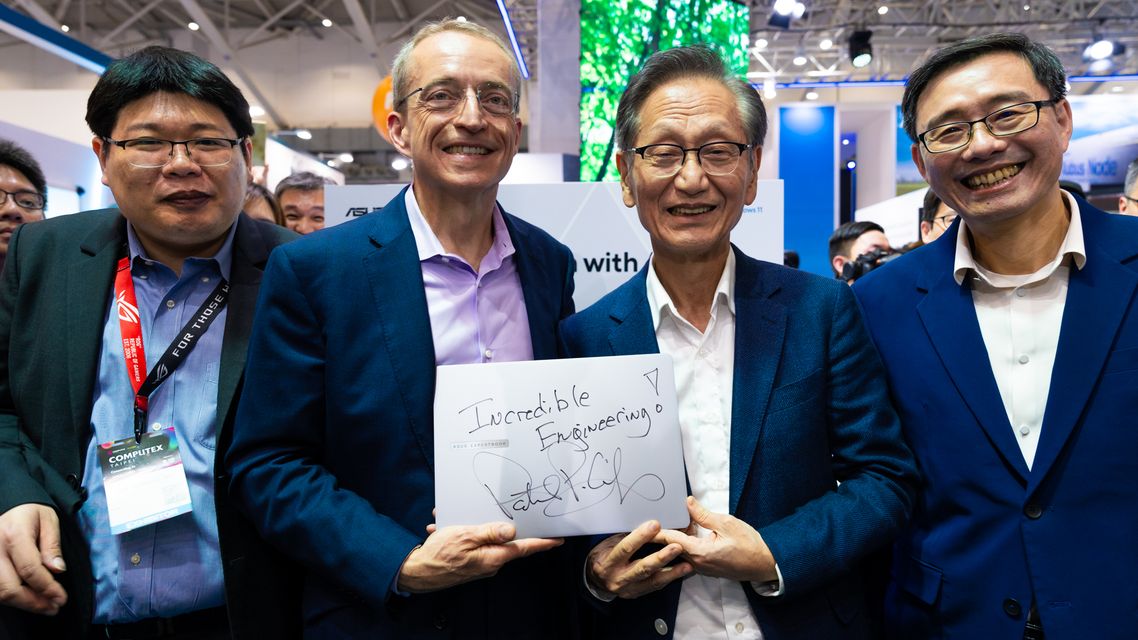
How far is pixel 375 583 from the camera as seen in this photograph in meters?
1.41

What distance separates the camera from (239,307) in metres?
1.83

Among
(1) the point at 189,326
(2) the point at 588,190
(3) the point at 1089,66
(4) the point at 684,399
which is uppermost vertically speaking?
(3) the point at 1089,66

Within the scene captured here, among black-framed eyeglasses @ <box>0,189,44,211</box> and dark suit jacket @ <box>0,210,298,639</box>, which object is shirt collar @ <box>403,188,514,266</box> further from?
black-framed eyeglasses @ <box>0,189,44,211</box>

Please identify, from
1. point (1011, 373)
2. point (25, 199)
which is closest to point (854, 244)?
point (1011, 373)

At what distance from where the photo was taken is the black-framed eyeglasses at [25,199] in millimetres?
2881

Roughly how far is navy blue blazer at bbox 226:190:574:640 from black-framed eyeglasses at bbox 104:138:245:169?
393mm

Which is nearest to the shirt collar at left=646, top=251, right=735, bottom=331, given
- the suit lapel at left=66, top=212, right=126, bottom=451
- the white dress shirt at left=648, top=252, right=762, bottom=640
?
the white dress shirt at left=648, top=252, right=762, bottom=640

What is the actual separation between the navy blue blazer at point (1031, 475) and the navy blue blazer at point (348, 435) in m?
0.88

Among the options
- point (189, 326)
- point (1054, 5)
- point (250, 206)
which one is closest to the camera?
point (189, 326)

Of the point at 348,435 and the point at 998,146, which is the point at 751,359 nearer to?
the point at 998,146

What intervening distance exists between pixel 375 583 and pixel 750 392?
2.69ft

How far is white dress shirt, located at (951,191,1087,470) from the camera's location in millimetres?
1618

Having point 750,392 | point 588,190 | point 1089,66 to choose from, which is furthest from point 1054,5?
point 750,392

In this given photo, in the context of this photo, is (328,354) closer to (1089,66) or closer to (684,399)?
(684,399)
